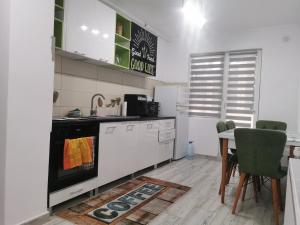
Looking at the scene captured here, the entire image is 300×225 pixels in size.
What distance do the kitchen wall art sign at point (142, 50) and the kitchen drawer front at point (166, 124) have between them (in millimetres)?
910

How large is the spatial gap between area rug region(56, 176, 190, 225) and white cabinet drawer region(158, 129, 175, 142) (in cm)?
91

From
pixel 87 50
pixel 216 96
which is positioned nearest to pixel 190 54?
pixel 216 96

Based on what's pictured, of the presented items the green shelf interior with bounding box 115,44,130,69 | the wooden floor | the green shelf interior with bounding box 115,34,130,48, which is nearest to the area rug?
the wooden floor

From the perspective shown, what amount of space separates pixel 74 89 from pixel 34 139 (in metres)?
1.20

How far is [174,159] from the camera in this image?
447 cm

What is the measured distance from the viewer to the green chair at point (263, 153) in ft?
6.87

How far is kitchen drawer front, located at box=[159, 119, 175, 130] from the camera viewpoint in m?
3.87

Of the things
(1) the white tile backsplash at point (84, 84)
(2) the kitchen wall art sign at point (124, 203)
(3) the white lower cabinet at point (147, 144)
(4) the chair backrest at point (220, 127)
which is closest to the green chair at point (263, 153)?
(4) the chair backrest at point (220, 127)

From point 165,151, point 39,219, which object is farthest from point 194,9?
point 39,219

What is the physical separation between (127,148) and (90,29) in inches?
60.0

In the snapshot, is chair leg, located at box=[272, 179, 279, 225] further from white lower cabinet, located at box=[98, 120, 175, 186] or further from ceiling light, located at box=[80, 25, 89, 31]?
ceiling light, located at box=[80, 25, 89, 31]

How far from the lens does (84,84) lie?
10.2 ft

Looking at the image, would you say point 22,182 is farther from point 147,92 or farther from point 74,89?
point 147,92

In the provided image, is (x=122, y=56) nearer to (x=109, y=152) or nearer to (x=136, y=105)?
(x=136, y=105)
